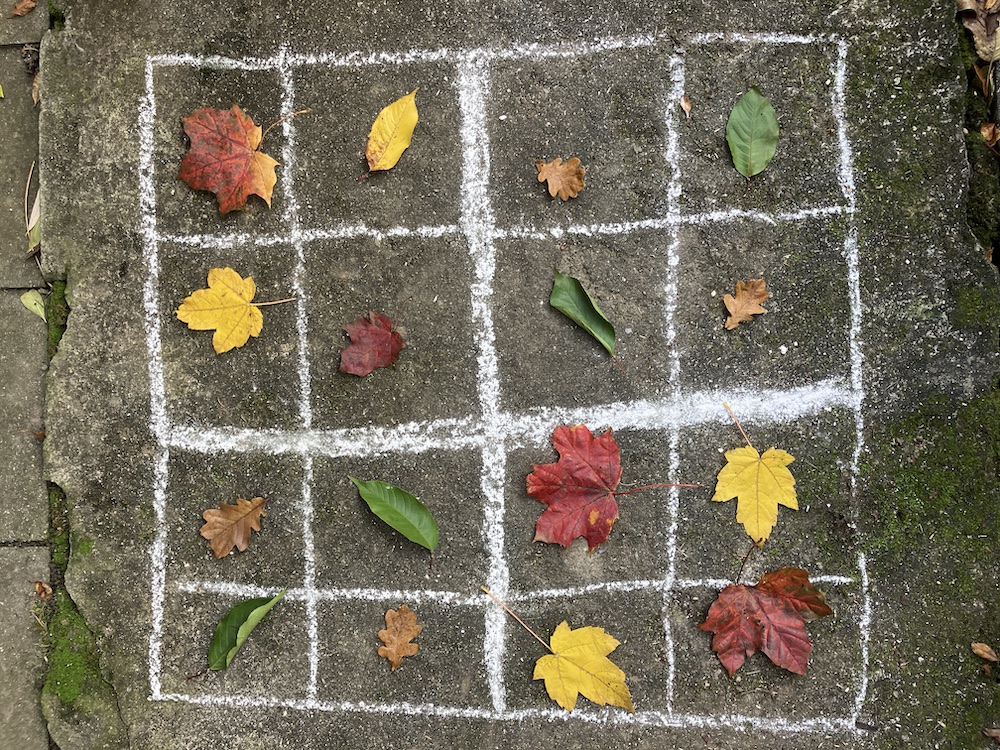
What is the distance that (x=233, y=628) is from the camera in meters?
2.06

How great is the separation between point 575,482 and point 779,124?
1297 mm

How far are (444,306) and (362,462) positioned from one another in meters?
0.57

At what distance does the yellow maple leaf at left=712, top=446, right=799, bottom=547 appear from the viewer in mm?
2025

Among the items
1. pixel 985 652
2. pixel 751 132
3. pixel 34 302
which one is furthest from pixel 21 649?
pixel 985 652

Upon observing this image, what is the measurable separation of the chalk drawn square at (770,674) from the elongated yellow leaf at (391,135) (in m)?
1.66

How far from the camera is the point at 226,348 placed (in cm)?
207

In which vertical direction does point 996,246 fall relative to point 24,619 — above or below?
above

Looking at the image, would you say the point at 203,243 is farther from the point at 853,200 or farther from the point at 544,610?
the point at 853,200

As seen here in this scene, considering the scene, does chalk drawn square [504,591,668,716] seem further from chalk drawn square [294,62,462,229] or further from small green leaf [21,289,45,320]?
small green leaf [21,289,45,320]

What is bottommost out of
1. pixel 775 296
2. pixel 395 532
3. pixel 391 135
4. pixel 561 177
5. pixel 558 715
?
pixel 558 715

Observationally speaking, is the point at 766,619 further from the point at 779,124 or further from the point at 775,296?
the point at 779,124

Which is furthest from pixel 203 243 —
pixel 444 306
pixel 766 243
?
pixel 766 243

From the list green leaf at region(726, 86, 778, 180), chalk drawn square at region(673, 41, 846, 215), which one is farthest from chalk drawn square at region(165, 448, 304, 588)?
green leaf at region(726, 86, 778, 180)

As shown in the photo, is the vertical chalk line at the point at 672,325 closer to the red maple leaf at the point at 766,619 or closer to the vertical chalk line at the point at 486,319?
the red maple leaf at the point at 766,619
